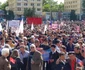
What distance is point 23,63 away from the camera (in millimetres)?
10602

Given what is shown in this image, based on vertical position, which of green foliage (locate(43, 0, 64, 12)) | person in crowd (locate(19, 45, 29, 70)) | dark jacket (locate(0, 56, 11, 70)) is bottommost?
green foliage (locate(43, 0, 64, 12))

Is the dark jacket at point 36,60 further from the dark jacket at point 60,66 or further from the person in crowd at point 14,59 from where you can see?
the dark jacket at point 60,66

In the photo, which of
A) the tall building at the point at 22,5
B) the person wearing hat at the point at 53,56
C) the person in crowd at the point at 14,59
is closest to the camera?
the person in crowd at the point at 14,59

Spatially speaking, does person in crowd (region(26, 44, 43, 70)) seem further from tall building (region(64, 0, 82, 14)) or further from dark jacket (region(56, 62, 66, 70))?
tall building (region(64, 0, 82, 14))

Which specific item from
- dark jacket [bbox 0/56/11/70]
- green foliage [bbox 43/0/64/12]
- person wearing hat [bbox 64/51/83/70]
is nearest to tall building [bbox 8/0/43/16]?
green foliage [bbox 43/0/64/12]

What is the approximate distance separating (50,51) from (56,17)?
8850 cm

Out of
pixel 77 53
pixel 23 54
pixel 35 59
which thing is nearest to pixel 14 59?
pixel 35 59

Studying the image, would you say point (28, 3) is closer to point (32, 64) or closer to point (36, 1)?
point (36, 1)

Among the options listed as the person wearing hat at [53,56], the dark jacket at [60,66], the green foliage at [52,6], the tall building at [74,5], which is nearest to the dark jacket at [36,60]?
the person wearing hat at [53,56]

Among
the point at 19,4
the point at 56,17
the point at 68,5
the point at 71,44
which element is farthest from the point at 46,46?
the point at 68,5

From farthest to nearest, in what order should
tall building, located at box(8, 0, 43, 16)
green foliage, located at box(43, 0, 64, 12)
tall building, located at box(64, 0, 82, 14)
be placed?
green foliage, located at box(43, 0, 64, 12) → tall building, located at box(64, 0, 82, 14) → tall building, located at box(8, 0, 43, 16)

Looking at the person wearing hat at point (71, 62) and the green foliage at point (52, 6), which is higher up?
the person wearing hat at point (71, 62)

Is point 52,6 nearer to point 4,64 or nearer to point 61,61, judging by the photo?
point 61,61

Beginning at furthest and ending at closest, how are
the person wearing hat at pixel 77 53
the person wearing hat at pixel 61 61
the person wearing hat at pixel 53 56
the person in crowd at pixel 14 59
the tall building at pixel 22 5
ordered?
the tall building at pixel 22 5 → the person wearing hat at pixel 53 56 → the person wearing hat at pixel 77 53 → the person in crowd at pixel 14 59 → the person wearing hat at pixel 61 61
